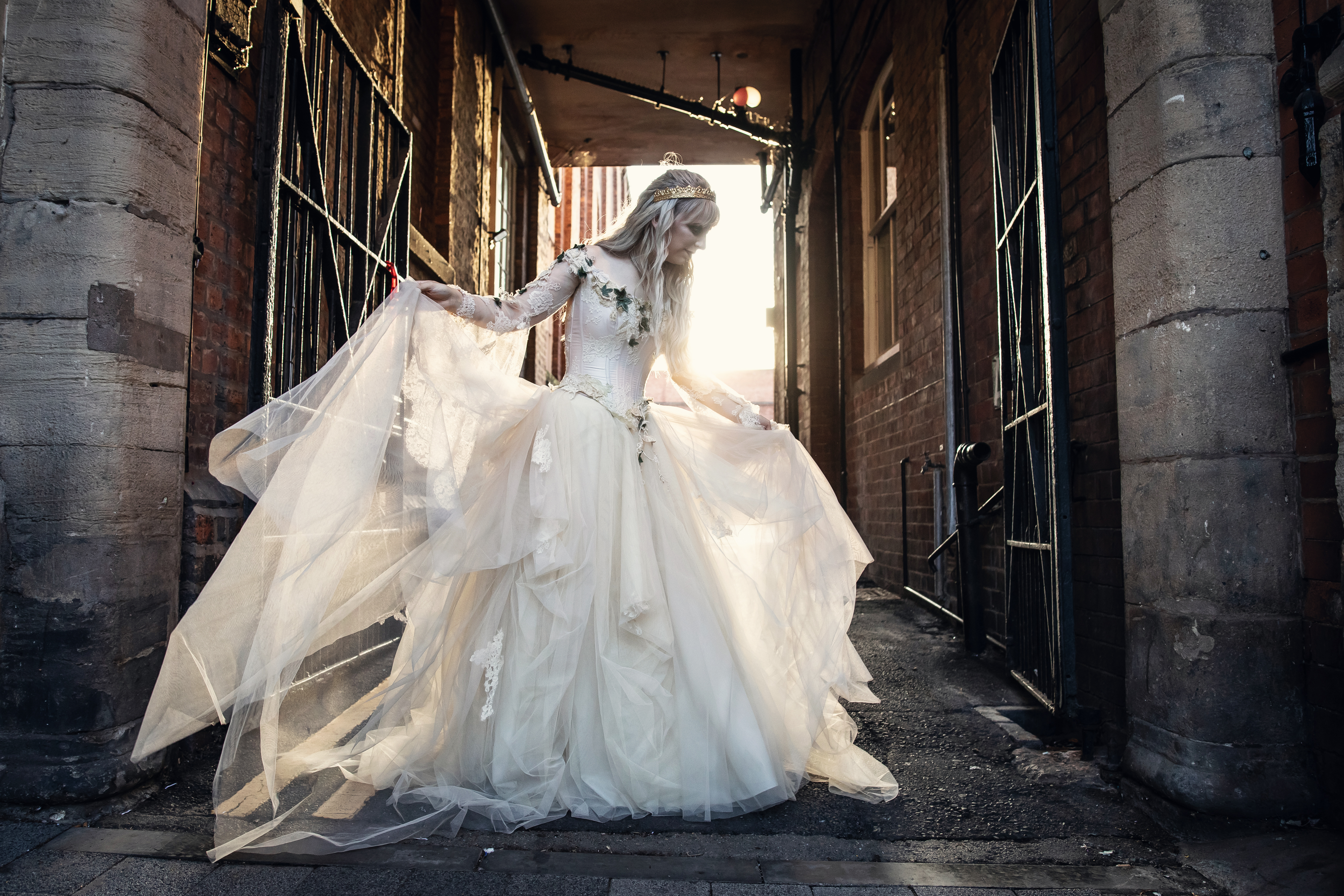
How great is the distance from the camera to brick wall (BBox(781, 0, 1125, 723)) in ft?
9.45

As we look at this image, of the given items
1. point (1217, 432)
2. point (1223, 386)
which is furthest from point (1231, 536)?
point (1223, 386)

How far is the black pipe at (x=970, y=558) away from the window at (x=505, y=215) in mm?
5914

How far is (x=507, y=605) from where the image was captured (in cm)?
239

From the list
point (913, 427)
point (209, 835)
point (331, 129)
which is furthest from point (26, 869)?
point (913, 427)

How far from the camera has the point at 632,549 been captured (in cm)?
242

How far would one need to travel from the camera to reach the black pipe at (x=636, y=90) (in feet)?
28.5

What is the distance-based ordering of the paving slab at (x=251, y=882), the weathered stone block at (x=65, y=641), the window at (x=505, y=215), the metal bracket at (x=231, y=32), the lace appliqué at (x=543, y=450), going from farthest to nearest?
the window at (x=505, y=215), the metal bracket at (x=231, y=32), the lace appliqué at (x=543, y=450), the weathered stone block at (x=65, y=641), the paving slab at (x=251, y=882)

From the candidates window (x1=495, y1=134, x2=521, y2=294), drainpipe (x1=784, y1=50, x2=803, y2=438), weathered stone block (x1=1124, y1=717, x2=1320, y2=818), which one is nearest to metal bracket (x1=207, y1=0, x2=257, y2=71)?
weathered stone block (x1=1124, y1=717, x2=1320, y2=818)

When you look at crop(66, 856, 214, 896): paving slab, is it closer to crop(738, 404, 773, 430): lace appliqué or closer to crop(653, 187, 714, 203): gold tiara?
crop(738, 404, 773, 430): lace appliqué

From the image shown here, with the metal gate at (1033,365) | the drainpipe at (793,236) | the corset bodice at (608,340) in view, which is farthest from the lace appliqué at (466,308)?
the drainpipe at (793,236)

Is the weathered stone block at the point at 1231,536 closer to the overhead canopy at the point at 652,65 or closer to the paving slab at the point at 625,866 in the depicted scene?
the paving slab at the point at 625,866

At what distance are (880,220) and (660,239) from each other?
5.16 m

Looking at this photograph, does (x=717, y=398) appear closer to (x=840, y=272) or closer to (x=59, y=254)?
(x=59, y=254)

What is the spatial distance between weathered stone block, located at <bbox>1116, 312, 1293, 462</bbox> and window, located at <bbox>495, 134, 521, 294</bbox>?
23.8 ft
